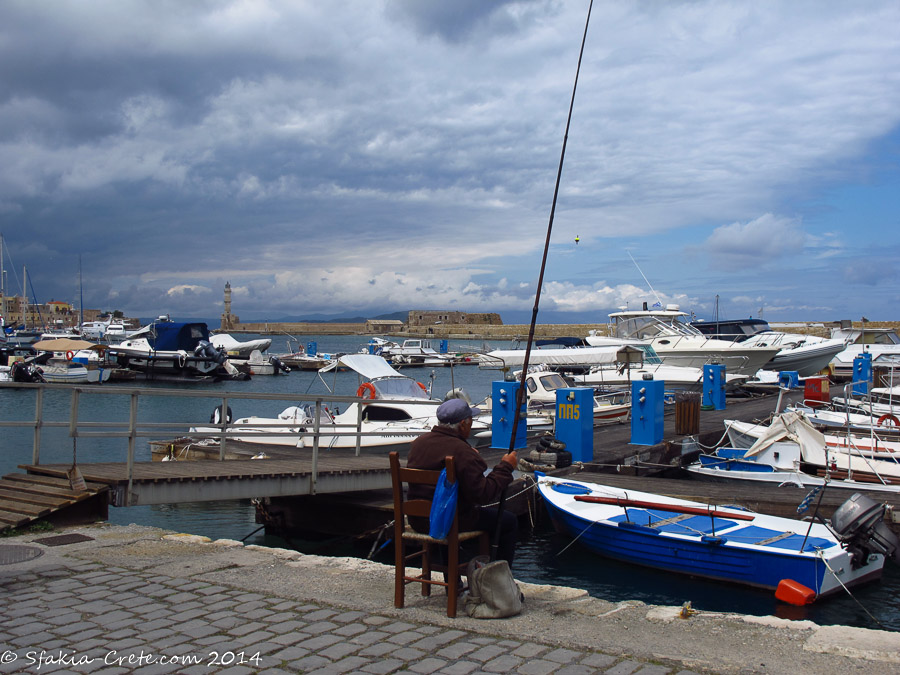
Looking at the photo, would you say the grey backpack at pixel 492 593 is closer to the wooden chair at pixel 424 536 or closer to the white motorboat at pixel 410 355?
the wooden chair at pixel 424 536

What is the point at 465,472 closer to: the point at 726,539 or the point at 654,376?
the point at 726,539

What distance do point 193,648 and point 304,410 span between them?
47.0 feet

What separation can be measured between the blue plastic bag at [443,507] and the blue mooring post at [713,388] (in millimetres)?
21831

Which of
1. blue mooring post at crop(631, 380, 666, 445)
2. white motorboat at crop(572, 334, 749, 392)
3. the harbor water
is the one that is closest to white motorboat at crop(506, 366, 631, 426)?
white motorboat at crop(572, 334, 749, 392)

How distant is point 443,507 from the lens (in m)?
4.85

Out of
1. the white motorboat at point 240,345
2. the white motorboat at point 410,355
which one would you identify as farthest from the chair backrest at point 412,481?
the white motorboat at point 240,345

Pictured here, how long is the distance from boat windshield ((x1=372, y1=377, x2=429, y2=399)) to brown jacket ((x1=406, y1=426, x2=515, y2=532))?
1272 cm

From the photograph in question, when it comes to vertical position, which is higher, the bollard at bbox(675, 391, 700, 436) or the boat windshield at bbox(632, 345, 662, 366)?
the boat windshield at bbox(632, 345, 662, 366)

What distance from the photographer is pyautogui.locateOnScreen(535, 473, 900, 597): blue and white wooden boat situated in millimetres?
8602

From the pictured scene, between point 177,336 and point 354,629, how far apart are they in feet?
193

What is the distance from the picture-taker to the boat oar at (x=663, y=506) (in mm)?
9922

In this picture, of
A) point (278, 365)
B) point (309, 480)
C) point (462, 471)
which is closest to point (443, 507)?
point (462, 471)

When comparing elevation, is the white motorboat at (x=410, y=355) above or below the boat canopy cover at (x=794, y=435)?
below

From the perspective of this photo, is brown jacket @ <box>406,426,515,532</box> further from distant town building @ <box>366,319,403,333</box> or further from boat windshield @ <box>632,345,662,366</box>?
distant town building @ <box>366,319,403,333</box>
